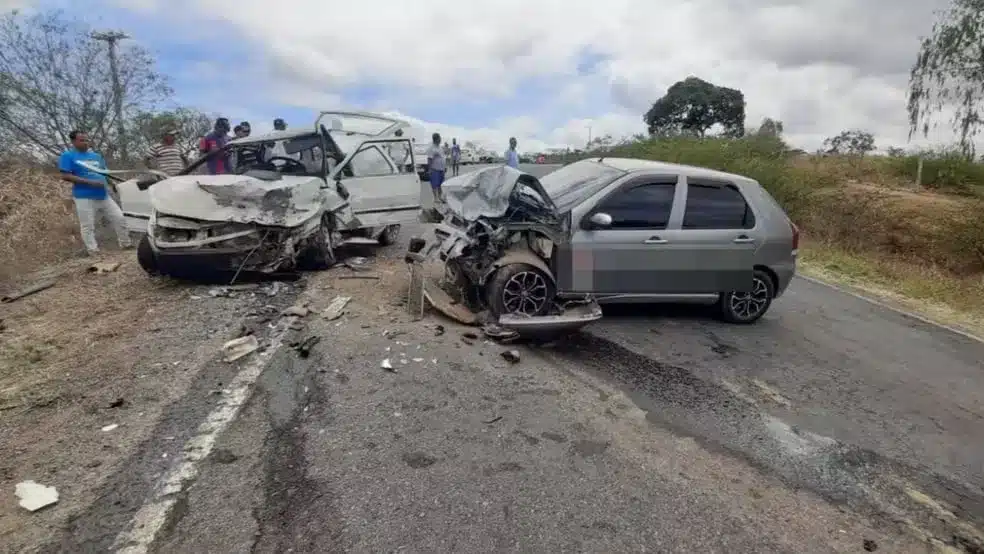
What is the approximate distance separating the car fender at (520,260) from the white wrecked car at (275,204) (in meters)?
2.43

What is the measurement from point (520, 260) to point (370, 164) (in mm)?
3661

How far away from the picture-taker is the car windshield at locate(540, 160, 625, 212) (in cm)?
577

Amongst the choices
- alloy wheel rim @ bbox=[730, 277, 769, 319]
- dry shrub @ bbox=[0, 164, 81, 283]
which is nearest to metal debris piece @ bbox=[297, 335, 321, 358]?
alloy wheel rim @ bbox=[730, 277, 769, 319]

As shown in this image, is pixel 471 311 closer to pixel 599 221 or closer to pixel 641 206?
pixel 599 221

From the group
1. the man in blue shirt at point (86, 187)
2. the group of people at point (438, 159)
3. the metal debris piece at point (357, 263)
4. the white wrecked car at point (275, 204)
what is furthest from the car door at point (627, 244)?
the group of people at point (438, 159)

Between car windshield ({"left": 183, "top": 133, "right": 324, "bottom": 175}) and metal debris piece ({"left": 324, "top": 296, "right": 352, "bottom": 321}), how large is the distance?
237 cm

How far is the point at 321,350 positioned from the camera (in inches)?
178

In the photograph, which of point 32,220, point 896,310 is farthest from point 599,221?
point 32,220

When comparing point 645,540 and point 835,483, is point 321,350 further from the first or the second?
point 835,483

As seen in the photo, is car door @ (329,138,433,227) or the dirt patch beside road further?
car door @ (329,138,433,227)

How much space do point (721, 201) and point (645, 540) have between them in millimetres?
4212

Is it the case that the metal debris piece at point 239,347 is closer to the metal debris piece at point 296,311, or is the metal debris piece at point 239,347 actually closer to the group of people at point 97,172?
the metal debris piece at point 296,311

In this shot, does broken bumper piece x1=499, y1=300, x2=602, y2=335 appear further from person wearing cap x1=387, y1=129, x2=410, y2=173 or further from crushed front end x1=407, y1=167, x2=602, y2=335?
person wearing cap x1=387, y1=129, x2=410, y2=173

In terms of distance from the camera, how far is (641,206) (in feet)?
18.7
